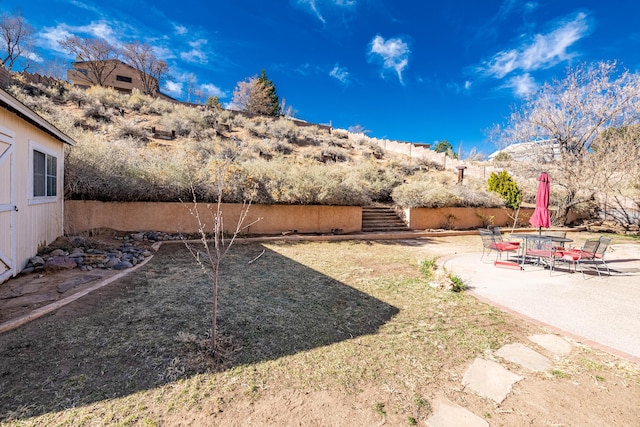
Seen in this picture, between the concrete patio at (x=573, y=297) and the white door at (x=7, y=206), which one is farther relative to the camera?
the white door at (x=7, y=206)

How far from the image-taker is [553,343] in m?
3.53

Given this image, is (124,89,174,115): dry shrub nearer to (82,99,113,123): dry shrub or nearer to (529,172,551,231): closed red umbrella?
(82,99,113,123): dry shrub

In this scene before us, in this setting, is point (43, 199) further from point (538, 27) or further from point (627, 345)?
point (538, 27)

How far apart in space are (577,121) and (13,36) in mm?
50088

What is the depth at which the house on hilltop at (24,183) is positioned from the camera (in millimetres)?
4586

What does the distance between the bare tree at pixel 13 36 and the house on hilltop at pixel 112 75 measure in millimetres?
4632

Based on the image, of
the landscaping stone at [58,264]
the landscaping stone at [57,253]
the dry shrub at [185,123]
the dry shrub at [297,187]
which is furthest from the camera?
the dry shrub at [185,123]

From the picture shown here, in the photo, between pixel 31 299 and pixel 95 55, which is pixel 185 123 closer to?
pixel 31 299

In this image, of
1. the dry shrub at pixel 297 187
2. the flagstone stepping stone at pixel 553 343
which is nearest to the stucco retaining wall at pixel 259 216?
the dry shrub at pixel 297 187

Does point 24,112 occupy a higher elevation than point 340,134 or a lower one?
lower

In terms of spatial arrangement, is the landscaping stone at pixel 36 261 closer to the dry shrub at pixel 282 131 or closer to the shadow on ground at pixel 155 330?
the shadow on ground at pixel 155 330

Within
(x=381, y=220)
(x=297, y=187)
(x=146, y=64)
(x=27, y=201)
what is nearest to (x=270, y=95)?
(x=146, y=64)

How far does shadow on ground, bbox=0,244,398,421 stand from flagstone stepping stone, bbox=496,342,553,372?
1.44 m

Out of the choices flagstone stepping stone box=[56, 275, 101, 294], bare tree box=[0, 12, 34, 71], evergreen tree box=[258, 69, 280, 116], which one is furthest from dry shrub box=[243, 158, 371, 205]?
bare tree box=[0, 12, 34, 71]
